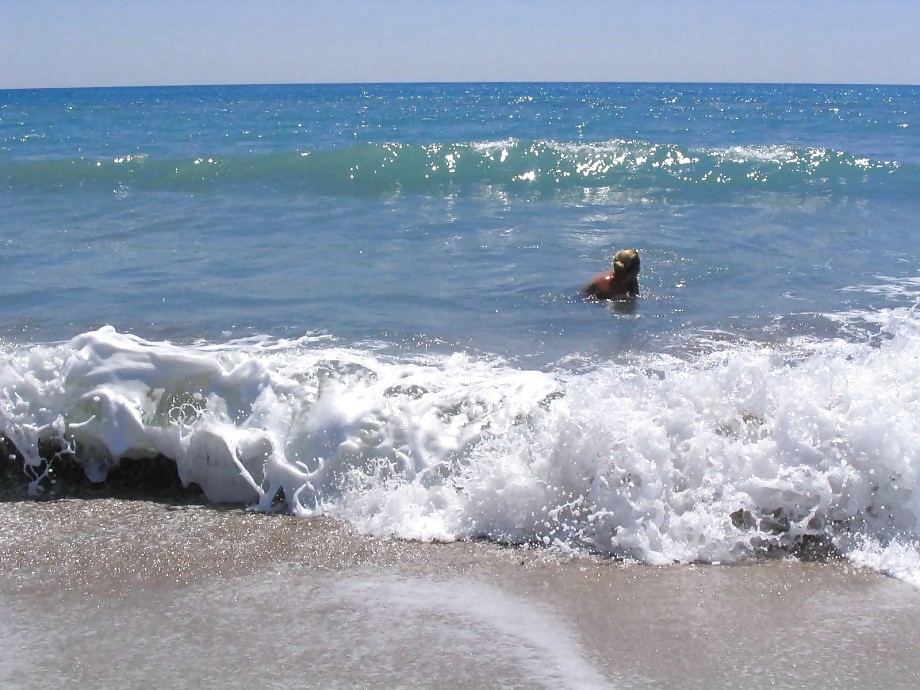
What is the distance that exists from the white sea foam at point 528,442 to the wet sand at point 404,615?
216mm

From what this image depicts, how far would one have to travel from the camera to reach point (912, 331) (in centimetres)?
Answer: 546

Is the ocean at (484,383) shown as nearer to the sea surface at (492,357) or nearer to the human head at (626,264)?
the sea surface at (492,357)

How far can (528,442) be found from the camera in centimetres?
427

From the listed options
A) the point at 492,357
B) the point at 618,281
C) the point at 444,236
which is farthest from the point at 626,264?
the point at 444,236

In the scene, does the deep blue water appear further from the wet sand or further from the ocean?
the wet sand

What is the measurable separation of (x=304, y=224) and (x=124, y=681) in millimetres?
8150

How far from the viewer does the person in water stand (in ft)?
23.8

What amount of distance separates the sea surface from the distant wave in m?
0.24

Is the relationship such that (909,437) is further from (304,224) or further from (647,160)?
(647,160)

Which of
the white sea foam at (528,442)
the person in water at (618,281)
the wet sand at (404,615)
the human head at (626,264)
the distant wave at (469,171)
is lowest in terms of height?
the wet sand at (404,615)

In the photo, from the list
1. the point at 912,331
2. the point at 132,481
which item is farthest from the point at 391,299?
the point at 912,331

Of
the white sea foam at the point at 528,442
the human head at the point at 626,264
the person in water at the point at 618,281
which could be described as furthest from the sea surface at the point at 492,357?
the human head at the point at 626,264

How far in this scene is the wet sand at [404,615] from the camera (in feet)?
9.56

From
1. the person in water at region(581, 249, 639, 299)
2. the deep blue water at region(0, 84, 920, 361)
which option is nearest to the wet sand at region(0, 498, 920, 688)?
the deep blue water at region(0, 84, 920, 361)
